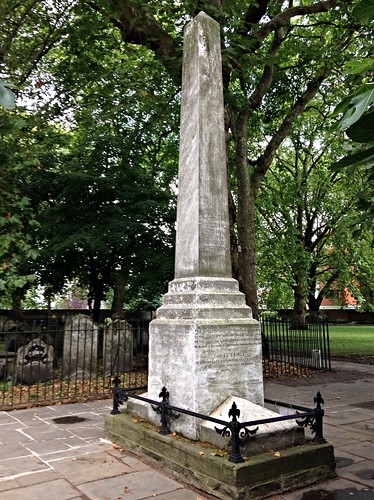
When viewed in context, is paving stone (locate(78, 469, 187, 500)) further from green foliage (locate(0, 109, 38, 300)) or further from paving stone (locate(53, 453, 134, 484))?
green foliage (locate(0, 109, 38, 300))

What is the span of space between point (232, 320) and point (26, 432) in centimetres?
367

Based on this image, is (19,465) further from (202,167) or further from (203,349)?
(202,167)

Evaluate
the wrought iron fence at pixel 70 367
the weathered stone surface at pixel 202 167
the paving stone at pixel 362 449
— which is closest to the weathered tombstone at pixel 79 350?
the wrought iron fence at pixel 70 367

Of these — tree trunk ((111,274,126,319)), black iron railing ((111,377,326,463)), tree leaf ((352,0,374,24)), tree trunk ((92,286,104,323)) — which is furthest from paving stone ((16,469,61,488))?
tree trunk ((111,274,126,319))

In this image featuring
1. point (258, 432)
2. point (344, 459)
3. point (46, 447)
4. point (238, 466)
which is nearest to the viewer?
point (238, 466)

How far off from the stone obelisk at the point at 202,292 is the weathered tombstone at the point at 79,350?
5.57 meters

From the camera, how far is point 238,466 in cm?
367

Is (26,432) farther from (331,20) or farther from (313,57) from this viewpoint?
(331,20)

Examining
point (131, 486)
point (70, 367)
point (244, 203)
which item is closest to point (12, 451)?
point (131, 486)

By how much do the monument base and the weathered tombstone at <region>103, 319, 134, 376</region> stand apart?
6315 mm

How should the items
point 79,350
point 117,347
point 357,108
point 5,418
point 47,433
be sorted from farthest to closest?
1. point 117,347
2. point 79,350
3. point 5,418
4. point 47,433
5. point 357,108

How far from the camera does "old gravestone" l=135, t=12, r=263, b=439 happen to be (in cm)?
462

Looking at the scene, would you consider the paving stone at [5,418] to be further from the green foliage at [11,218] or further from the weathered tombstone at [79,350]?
the weathered tombstone at [79,350]

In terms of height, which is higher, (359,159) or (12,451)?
(359,159)
